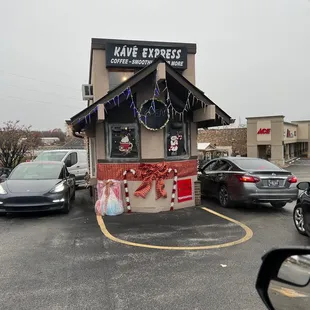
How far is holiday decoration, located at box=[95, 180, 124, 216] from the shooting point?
28.2ft

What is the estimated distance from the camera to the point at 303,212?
6.36 m

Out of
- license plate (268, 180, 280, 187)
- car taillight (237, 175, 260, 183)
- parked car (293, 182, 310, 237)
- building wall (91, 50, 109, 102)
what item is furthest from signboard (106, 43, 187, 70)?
parked car (293, 182, 310, 237)

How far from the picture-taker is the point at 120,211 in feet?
28.6

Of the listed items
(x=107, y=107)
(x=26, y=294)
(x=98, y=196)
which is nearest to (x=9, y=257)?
(x=26, y=294)

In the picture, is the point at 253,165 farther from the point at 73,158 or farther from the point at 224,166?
the point at 73,158

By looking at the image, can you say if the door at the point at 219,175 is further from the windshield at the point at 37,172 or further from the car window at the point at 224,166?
the windshield at the point at 37,172

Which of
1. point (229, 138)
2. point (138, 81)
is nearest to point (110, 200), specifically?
point (138, 81)

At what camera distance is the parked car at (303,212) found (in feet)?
20.1

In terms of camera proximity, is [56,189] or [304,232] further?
[56,189]

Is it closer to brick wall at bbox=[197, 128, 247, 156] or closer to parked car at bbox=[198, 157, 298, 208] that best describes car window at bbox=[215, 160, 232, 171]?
parked car at bbox=[198, 157, 298, 208]

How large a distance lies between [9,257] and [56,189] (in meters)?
3.36

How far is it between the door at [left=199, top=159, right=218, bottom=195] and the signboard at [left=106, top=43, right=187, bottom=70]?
3632mm

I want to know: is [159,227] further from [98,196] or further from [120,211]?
[98,196]

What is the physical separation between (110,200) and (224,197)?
136 inches
